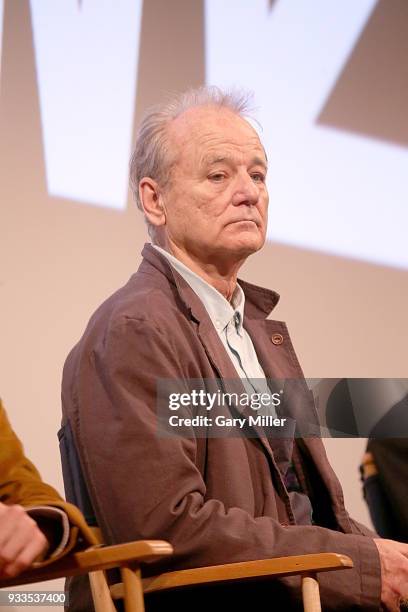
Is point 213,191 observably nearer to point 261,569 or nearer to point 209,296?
point 209,296

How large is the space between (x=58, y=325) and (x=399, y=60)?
1303mm

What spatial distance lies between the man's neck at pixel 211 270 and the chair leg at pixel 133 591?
34.6 inches

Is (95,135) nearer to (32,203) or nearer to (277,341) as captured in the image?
(32,203)

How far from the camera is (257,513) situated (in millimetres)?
2115

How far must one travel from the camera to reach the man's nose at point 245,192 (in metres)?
2.44

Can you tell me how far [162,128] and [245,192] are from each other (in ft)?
0.87

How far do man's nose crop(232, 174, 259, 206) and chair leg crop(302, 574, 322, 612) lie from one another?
0.94 metres

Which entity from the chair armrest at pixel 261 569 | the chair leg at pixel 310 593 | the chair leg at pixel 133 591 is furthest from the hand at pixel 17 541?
the chair leg at pixel 310 593

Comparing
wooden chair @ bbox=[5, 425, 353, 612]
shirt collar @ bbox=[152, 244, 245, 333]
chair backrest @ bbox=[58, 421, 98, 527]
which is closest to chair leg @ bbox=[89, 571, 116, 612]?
wooden chair @ bbox=[5, 425, 353, 612]

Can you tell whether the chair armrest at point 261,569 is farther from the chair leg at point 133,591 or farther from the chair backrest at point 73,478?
the chair backrest at point 73,478

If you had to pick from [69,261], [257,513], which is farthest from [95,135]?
[257,513]

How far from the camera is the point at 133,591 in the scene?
1.72 m

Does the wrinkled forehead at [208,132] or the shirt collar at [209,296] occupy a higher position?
the wrinkled forehead at [208,132]

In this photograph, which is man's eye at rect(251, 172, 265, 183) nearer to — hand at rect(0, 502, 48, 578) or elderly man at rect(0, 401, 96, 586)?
elderly man at rect(0, 401, 96, 586)
